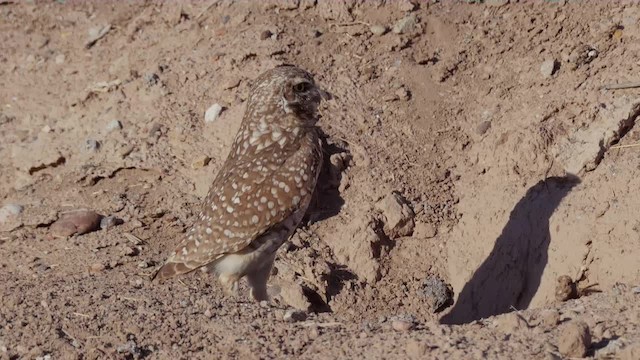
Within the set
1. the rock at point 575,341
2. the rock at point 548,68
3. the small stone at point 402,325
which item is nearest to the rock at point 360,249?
the rock at point 548,68

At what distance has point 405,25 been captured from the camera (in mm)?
9172

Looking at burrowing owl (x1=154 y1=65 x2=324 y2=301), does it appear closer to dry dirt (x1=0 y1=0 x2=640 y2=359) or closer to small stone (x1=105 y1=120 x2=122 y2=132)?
dry dirt (x1=0 y1=0 x2=640 y2=359)

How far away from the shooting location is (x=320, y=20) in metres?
9.45

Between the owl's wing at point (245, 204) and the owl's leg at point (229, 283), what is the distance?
0.85 feet

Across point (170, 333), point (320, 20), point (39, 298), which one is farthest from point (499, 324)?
point (320, 20)

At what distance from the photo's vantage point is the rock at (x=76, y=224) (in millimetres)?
8109

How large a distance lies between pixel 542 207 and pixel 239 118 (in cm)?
251

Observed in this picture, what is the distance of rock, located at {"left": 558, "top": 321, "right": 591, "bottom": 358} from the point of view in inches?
206

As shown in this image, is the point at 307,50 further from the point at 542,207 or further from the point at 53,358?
the point at 53,358

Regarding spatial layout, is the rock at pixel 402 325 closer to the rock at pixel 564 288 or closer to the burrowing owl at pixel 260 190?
the burrowing owl at pixel 260 190

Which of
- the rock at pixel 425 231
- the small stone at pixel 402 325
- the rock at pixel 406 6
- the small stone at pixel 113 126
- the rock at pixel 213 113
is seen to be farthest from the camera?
the rock at pixel 406 6

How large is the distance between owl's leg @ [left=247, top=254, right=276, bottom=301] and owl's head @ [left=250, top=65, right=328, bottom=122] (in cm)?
103

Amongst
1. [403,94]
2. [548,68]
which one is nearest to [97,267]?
[403,94]

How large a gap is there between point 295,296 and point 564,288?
188 centimetres
